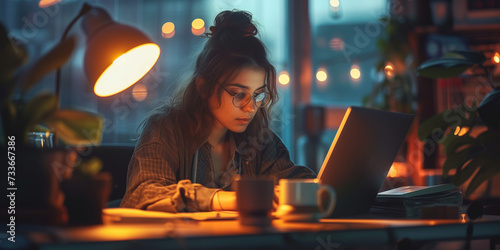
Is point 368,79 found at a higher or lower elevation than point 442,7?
lower

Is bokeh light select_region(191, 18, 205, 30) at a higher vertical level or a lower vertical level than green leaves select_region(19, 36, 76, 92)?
higher

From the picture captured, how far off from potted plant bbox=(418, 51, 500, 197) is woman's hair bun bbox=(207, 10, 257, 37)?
555mm

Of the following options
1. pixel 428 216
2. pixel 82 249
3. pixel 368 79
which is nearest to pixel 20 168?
pixel 82 249

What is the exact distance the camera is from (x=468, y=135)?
1574 millimetres

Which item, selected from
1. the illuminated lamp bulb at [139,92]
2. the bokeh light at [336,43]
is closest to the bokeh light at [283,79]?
the bokeh light at [336,43]

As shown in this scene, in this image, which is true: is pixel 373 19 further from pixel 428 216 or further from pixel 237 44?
pixel 428 216

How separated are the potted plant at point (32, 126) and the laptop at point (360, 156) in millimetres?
453

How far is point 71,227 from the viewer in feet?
2.63

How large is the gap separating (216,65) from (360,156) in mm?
618

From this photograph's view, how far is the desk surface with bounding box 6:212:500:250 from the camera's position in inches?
26.6

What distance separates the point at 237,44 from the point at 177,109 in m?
0.27

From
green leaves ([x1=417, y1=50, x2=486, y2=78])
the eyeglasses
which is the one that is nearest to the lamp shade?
the eyeglasses

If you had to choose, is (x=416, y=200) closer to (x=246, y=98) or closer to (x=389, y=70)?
(x=246, y=98)

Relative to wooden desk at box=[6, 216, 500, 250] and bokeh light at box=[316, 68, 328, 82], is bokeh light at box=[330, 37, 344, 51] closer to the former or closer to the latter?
bokeh light at box=[316, 68, 328, 82]
